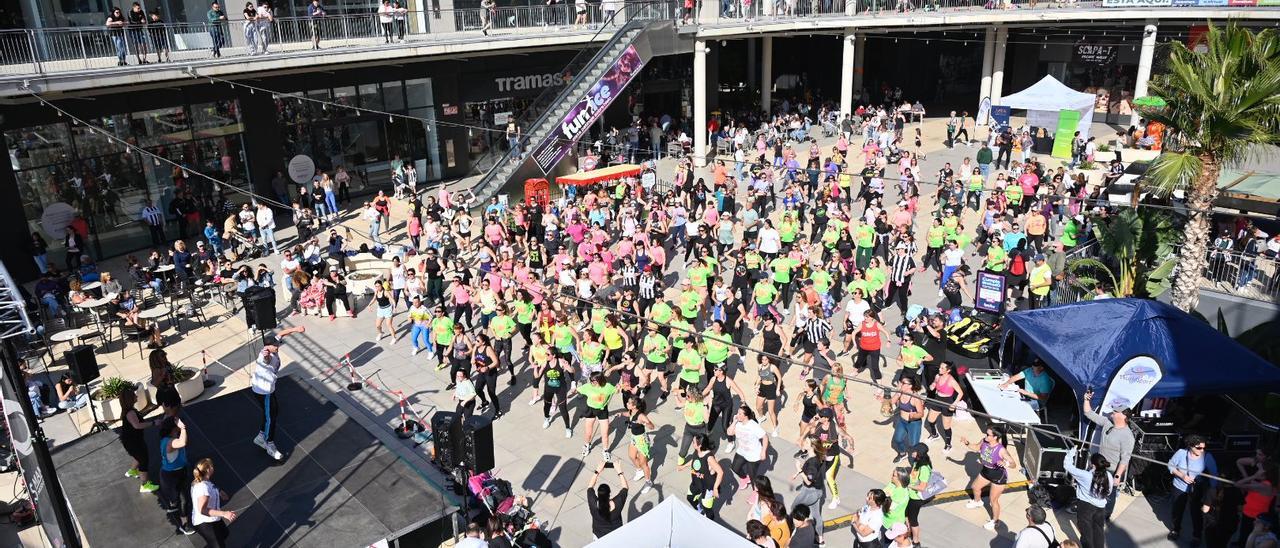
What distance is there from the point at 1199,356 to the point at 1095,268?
4.90 m

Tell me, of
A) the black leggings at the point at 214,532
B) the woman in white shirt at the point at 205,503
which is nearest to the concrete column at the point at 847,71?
the black leggings at the point at 214,532

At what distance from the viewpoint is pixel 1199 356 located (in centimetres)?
1096

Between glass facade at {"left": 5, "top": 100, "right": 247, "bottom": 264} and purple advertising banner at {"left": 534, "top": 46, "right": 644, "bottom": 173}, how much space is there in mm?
7987

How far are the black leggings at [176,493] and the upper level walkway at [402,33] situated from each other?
38.3 feet

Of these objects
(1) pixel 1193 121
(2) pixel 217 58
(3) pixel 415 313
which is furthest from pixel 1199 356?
(2) pixel 217 58

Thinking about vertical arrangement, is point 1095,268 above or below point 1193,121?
below

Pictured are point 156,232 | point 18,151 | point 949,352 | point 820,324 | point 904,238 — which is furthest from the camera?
point 156,232

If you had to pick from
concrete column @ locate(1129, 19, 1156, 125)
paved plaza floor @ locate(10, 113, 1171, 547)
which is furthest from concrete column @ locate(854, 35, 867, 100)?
paved plaza floor @ locate(10, 113, 1171, 547)

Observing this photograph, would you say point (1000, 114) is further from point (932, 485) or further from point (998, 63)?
point (932, 485)

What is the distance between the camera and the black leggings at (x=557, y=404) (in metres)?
12.4

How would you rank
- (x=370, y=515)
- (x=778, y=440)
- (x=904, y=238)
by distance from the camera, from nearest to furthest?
(x=370, y=515) → (x=778, y=440) → (x=904, y=238)

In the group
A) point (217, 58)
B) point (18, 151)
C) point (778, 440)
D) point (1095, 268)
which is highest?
point (217, 58)

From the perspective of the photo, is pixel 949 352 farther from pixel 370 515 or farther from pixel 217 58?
pixel 217 58

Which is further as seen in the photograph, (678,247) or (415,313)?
(678,247)
